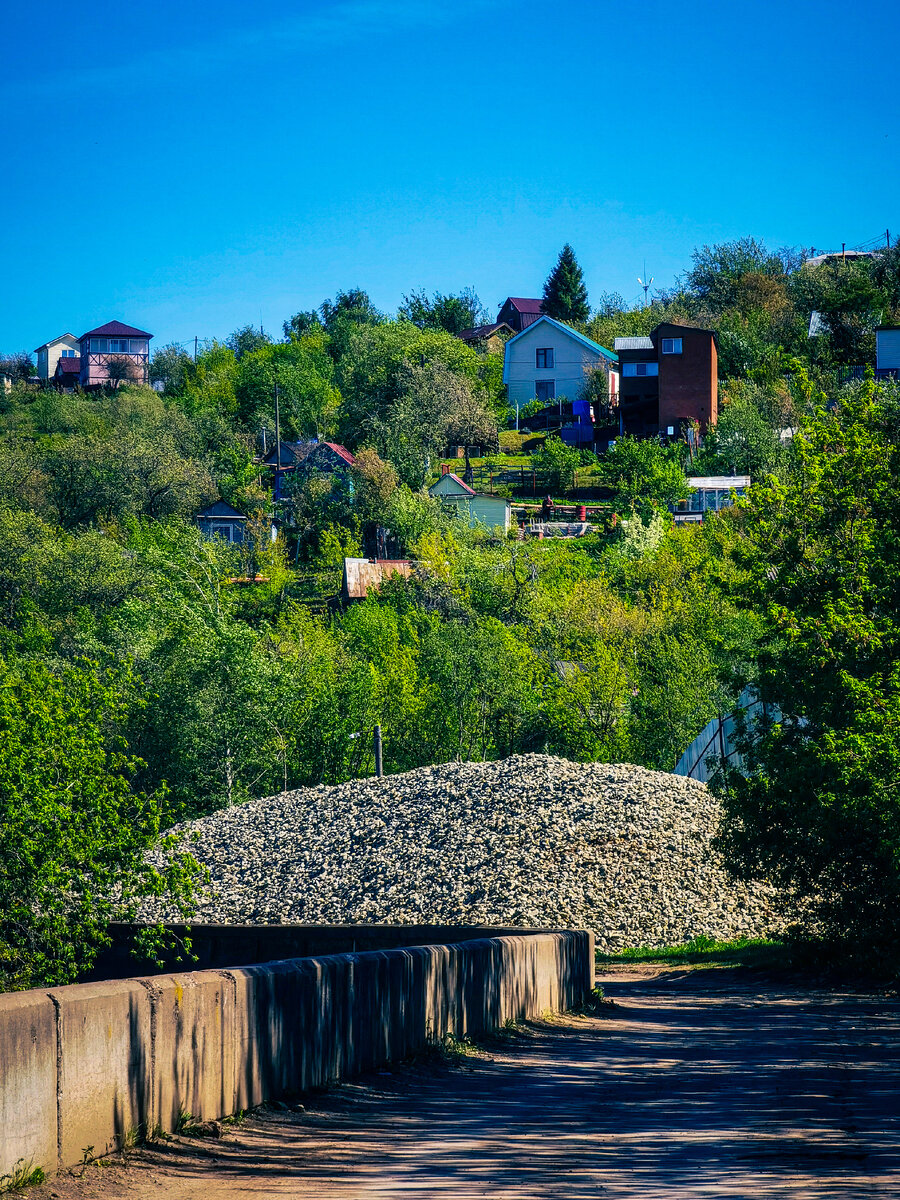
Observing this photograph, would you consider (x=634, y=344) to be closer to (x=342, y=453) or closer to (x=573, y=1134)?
(x=342, y=453)

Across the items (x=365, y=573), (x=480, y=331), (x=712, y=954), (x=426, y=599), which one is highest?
(x=480, y=331)

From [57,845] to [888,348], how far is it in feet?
274

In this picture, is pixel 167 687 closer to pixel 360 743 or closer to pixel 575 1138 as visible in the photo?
pixel 360 743

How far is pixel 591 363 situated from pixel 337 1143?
3867 inches

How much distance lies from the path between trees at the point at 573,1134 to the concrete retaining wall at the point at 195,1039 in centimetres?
18

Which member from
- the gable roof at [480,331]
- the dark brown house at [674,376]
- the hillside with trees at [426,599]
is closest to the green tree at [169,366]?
the hillside with trees at [426,599]

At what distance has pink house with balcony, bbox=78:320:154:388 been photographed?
140000mm

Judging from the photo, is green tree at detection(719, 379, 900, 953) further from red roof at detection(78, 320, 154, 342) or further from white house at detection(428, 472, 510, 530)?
red roof at detection(78, 320, 154, 342)

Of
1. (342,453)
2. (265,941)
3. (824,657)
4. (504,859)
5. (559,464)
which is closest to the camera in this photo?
(824,657)

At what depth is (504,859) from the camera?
95.9 feet

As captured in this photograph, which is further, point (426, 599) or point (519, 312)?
point (519, 312)

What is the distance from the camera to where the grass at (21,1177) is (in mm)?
4887

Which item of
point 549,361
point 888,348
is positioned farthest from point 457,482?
point 888,348

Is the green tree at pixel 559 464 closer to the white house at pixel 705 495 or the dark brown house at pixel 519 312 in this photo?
the white house at pixel 705 495
